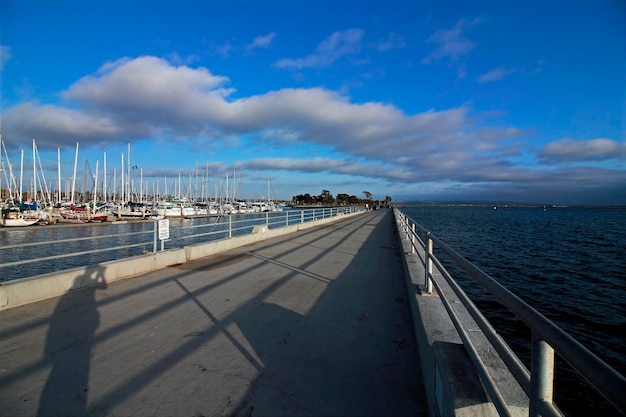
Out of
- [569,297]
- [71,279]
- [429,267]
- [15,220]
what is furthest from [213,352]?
[15,220]

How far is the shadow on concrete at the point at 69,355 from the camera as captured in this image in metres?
2.82

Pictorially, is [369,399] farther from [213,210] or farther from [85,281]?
[213,210]

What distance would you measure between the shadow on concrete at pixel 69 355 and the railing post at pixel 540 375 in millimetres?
3272

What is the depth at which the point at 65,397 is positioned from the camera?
2.90 meters

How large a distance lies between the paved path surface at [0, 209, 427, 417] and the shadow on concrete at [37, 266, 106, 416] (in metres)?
0.01

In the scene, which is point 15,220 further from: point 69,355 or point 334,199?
point 334,199

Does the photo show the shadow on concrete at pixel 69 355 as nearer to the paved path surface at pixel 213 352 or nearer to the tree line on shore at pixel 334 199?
the paved path surface at pixel 213 352

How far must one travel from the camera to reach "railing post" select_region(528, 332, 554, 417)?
4.19 ft

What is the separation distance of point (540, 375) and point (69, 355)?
443 centimetres

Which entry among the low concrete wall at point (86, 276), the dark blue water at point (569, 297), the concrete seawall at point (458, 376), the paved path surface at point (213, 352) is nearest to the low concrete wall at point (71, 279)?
the low concrete wall at point (86, 276)

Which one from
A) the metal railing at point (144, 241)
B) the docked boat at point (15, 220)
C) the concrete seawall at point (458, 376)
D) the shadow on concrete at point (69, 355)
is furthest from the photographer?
the docked boat at point (15, 220)

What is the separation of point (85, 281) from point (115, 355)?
340 centimetres

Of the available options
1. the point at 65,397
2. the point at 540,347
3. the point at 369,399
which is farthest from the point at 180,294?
the point at 540,347

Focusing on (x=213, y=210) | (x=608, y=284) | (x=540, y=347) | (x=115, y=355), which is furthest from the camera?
(x=213, y=210)
